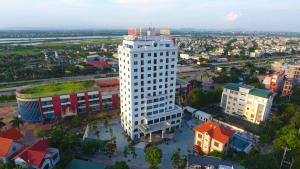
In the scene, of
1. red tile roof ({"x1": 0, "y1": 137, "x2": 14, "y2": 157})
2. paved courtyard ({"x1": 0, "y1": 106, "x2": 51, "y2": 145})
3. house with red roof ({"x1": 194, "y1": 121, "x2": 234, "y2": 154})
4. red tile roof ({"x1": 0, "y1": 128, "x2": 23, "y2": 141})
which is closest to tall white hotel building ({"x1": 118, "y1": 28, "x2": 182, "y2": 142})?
house with red roof ({"x1": 194, "y1": 121, "x2": 234, "y2": 154})

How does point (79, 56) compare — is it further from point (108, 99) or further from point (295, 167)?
point (295, 167)

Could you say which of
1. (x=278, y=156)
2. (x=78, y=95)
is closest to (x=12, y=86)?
(x=78, y=95)

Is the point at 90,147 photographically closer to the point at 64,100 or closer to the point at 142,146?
the point at 142,146

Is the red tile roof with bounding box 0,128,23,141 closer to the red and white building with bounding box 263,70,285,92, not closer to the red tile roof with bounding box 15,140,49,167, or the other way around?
the red tile roof with bounding box 15,140,49,167

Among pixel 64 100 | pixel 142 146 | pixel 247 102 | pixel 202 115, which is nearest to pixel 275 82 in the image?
A: pixel 247 102

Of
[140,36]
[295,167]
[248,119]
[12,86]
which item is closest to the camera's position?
[295,167]

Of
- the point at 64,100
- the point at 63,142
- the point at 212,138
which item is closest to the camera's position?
the point at 63,142
